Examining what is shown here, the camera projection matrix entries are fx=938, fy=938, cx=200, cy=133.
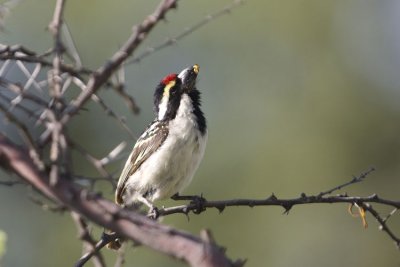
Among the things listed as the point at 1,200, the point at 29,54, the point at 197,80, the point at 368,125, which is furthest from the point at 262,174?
the point at 29,54

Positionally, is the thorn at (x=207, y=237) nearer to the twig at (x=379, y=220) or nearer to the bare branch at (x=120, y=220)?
the bare branch at (x=120, y=220)

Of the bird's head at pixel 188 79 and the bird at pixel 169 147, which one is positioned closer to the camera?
the bird at pixel 169 147

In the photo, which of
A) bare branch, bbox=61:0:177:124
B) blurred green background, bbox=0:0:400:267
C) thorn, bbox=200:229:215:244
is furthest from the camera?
blurred green background, bbox=0:0:400:267

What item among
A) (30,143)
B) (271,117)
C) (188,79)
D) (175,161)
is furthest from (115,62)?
(271,117)

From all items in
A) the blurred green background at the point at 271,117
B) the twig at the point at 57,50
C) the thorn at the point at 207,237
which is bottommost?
the blurred green background at the point at 271,117

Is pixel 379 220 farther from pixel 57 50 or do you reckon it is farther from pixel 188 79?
pixel 188 79

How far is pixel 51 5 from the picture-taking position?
12781 mm

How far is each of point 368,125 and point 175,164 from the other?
808 cm

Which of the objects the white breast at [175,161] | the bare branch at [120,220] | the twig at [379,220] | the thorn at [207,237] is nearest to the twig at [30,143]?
the bare branch at [120,220]

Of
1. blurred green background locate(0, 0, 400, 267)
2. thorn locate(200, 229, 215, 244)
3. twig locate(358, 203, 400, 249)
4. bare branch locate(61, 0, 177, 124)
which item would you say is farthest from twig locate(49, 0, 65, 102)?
blurred green background locate(0, 0, 400, 267)

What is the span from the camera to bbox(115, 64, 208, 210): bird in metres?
5.34

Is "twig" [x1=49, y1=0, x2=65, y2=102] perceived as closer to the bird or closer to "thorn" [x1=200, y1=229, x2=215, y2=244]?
"thorn" [x1=200, y1=229, x2=215, y2=244]

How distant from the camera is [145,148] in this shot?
5574 mm

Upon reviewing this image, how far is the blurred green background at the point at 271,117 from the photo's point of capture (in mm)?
11906
